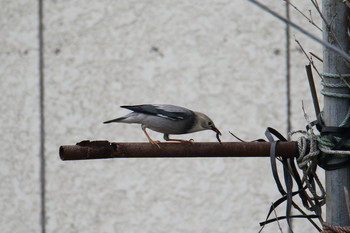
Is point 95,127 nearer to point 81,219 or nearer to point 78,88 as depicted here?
point 78,88

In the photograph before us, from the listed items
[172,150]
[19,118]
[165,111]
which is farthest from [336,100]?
[19,118]

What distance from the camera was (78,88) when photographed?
3746 millimetres

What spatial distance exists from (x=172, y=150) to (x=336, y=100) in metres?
0.42

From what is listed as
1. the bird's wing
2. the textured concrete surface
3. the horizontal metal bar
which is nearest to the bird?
the bird's wing

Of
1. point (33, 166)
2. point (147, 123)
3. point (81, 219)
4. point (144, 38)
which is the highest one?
point (144, 38)

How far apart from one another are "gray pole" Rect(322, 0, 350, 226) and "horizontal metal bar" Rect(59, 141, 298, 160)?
12cm

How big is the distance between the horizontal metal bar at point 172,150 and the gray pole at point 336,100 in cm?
12

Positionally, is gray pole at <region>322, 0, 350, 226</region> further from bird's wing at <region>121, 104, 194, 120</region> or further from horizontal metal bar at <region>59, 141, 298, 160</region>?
bird's wing at <region>121, 104, 194, 120</region>

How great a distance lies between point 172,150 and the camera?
6.43 feet

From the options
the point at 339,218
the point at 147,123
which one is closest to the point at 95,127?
the point at 147,123

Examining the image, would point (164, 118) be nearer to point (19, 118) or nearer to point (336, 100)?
point (336, 100)

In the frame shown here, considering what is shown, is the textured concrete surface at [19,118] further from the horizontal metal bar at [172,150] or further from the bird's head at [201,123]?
the horizontal metal bar at [172,150]

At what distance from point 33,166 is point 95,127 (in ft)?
1.26

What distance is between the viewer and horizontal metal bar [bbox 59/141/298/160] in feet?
5.97
